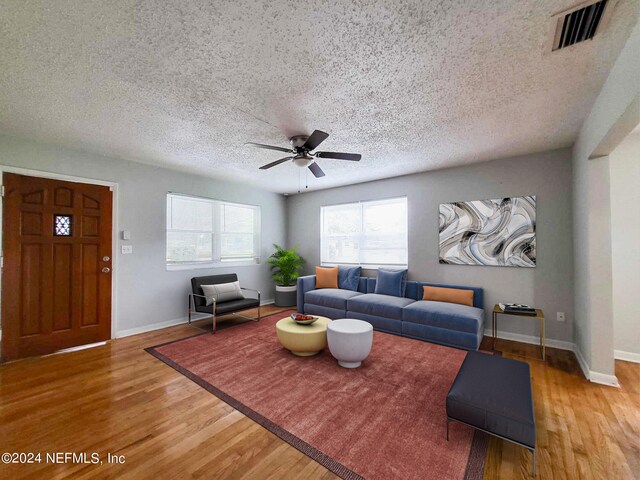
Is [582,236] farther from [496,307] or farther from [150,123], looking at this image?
[150,123]

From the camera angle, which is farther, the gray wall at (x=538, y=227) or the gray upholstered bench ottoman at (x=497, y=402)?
the gray wall at (x=538, y=227)

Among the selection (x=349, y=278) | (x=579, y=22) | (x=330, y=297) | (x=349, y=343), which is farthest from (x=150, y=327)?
(x=579, y=22)

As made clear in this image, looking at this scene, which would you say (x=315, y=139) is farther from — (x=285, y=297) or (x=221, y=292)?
(x=285, y=297)

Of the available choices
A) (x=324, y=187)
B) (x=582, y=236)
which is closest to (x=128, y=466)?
(x=582, y=236)

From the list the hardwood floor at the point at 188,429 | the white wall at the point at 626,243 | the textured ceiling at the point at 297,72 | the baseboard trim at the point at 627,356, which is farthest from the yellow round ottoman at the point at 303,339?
the white wall at the point at 626,243

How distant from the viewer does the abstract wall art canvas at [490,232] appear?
12.3 ft

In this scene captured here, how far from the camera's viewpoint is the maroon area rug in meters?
1.69

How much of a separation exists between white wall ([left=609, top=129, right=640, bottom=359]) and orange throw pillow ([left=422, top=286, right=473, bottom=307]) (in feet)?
5.19

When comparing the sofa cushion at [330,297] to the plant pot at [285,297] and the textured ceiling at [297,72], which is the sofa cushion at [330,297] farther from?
the textured ceiling at [297,72]

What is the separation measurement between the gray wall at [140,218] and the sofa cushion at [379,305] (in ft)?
9.36

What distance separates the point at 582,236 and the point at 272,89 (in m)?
3.63

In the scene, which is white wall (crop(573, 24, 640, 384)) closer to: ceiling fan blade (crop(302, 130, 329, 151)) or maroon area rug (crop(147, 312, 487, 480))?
maroon area rug (crop(147, 312, 487, 480))

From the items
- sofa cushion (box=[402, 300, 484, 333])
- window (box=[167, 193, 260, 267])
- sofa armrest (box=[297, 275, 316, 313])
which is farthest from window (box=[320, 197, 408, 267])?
window (box=[167, 193, 260, 267])

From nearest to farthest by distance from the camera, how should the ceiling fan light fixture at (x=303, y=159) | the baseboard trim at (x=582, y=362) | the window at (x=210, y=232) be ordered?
the baseboard trim at (x=582, y=362) → the ceiling fan light fixture at (x=303, y=159) → the window at (x=210, y=232)
